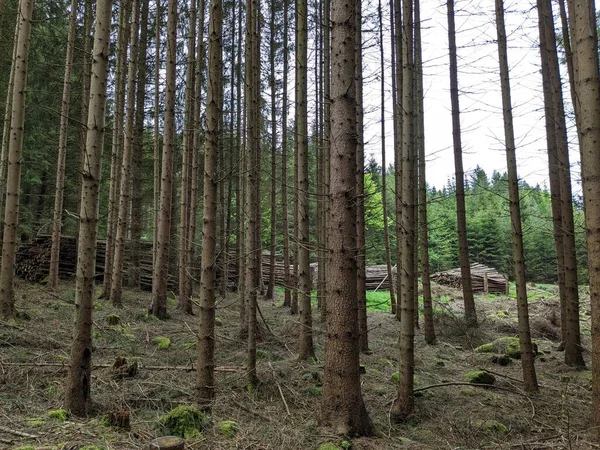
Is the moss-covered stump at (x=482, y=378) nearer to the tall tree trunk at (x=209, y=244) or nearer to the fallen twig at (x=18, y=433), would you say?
the tall tree trunk at (x=209, y=244)

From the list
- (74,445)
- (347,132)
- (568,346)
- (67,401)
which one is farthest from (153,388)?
(568,346)

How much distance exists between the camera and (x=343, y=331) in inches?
156

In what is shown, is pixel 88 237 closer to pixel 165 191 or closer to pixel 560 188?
pixel 165 191

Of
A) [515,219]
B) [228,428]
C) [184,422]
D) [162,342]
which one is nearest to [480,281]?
[515,219]

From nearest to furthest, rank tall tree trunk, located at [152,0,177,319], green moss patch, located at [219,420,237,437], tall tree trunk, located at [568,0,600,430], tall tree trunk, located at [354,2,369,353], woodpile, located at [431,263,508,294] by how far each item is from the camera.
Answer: green moss patch, located at [219,420,237,437] → tall tree trunk, located at [568,0,600,430] → tall tree trunk, located at [354,2,369,353] → tall tree trunk, located at [152,0,177,319] → woodpile, located at [431,263,508,294]

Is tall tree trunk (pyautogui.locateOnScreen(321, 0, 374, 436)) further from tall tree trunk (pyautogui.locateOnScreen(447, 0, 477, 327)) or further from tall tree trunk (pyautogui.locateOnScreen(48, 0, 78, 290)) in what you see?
tall tree trunk (pyautogui.locateOnScreen(48, 0, 78, 290))

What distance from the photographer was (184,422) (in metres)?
3.79

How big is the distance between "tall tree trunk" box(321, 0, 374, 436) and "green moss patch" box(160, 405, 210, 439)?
122 centimetres

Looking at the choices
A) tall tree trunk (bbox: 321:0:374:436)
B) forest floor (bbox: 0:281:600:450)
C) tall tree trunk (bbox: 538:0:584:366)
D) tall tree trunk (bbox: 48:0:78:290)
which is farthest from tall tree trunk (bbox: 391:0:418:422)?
tall tree trunk (bbox: 48:0:78:290)

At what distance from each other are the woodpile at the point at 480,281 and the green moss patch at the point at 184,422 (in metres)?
20.2

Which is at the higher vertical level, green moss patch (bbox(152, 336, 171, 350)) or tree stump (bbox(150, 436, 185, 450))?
green moss patch (bbox(152, 336, 171, 350))

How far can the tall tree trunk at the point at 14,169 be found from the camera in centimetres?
672

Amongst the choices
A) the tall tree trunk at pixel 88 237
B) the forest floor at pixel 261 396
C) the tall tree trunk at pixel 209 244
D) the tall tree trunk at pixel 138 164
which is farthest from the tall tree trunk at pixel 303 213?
the tall tree trunk at pixel 138 164

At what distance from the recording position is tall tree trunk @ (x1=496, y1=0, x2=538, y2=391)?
569 cm
